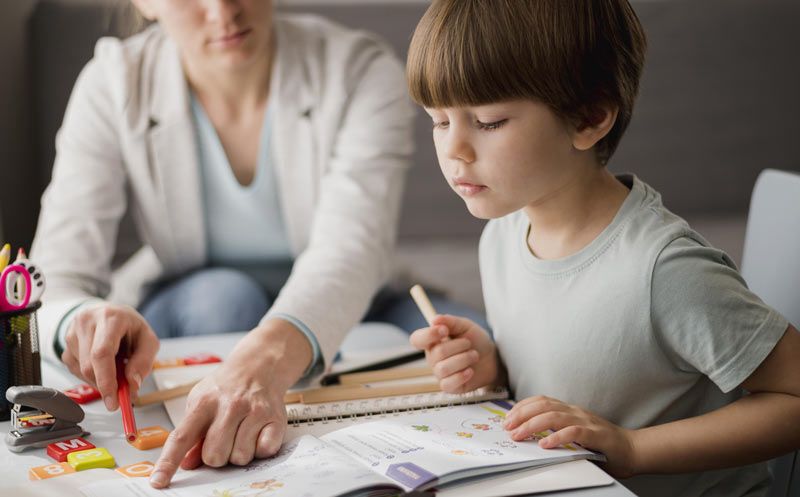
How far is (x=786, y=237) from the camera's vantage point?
1071mm

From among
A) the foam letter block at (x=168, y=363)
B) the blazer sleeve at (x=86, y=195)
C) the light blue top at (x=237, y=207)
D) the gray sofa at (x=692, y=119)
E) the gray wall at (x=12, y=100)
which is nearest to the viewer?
the foam letter block at (x=168, y=363)

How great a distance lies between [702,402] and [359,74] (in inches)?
38.1

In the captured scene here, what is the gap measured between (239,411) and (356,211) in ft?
2.17

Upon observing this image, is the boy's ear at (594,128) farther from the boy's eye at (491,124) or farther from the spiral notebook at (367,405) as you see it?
the spiral notebook at (367,405)

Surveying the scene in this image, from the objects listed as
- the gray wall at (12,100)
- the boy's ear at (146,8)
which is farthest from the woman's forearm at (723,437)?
the gray wall at (12,100)

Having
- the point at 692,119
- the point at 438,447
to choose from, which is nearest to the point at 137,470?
the point at 438,447

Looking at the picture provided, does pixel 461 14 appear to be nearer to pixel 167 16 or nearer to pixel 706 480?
pixel 706 480

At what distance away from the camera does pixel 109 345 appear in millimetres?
937

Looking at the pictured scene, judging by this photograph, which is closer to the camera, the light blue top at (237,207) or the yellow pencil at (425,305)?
the yellow pencil at (425,305)

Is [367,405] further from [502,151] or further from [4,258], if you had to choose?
[4,258]

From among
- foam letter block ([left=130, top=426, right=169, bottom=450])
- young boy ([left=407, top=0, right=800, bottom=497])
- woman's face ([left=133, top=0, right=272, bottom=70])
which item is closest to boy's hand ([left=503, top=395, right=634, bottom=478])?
young boy ([left=407, top=0, right=800, bottom=497])

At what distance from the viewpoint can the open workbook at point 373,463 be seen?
699mm

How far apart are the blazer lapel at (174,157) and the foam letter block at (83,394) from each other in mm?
694

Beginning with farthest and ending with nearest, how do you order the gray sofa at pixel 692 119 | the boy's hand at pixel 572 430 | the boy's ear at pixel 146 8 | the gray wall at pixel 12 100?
the gray sofa at pixel 692 119
the gray wall at pixel 12 100
the boy's ear at pixel 146 8
the boy's hand at pixel 572 430
